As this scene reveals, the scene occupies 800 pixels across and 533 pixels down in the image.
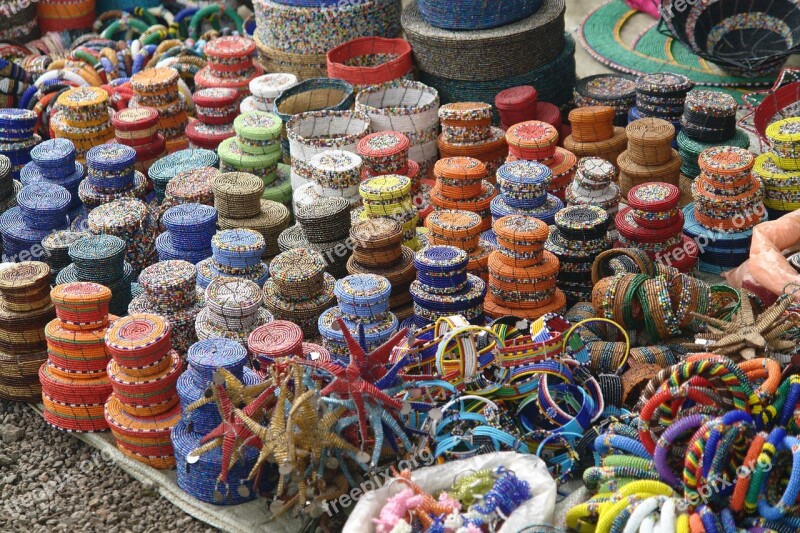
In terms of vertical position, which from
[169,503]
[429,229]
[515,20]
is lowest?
[169,503]

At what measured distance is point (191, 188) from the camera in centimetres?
649

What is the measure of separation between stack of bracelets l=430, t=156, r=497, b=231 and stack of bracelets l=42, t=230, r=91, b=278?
2.04m

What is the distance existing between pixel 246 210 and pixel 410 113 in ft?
4.39

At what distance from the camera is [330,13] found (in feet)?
25.2

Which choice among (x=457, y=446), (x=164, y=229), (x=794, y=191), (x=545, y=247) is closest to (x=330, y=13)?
(x=164, y=229)

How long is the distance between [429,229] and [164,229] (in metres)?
1.74

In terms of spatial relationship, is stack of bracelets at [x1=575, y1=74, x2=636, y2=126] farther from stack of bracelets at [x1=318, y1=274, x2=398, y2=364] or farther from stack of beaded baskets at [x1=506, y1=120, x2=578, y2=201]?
stack of bracelets at [x1=318, y1=274, x2=398, y2=364]

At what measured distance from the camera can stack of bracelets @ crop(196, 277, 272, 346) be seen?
17.2 feet

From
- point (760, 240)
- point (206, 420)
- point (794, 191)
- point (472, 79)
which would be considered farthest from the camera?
point (472, 79)

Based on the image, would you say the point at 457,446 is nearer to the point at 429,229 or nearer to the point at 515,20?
the point at 429,229

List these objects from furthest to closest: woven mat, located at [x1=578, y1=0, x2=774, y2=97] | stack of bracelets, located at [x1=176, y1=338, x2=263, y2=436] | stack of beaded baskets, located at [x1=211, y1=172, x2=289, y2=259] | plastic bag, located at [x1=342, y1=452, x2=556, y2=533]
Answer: woven mat, located at [x1=578, y1=0, x2=774, y2=97], stack of beaded baskets, located at [x1=211, y1=172, x2=289, y2=259], stack of bracelets, located at [x1=176, y1=338, x2=263, y2=436], plastic bag, located at [x1=342, y1=452, x2=556, y2=533]

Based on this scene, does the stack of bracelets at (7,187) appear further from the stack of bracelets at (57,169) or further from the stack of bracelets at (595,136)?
the stack of bracelets at (595,136)

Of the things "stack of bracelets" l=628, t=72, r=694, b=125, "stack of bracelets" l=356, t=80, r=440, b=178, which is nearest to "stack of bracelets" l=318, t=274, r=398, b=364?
"stack of bracelets" l=356, t=80, r=440, b=178

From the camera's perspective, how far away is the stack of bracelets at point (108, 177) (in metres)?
6.55
